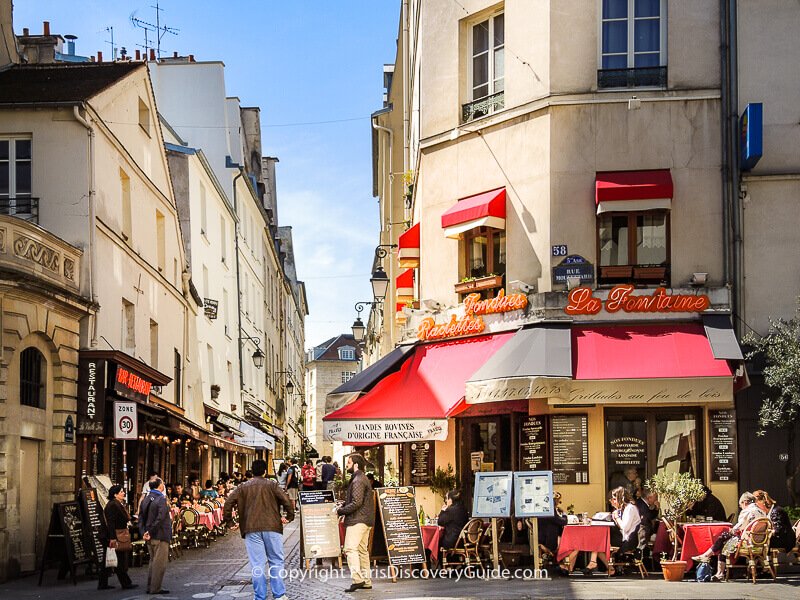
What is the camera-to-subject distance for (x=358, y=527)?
14.7m

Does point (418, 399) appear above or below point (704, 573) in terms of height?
above

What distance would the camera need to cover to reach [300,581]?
16078 mm

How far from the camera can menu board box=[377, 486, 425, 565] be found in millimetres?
15977

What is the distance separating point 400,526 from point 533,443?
121 inches

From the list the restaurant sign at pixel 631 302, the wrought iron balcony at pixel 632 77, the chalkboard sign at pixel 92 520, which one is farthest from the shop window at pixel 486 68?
the chalkboard sign at pixel 92 520

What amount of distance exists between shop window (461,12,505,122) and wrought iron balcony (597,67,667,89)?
1957mm

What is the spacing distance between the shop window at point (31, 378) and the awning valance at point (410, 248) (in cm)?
803

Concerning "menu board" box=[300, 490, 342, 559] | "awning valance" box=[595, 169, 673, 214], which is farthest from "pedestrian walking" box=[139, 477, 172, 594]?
"awning valance" box=[595, 169, 673, 214]

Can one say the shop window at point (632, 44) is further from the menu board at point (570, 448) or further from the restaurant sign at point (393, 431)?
the restaurant sign at point (393, 431)

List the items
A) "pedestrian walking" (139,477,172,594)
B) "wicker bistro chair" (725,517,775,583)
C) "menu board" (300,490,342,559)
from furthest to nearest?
"menu board" (300,490,342,559)
"pedestrian walking" (139,477,172,594)
"wicker bistro chair" (725,517,775,583)

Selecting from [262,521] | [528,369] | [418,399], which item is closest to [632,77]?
[528,369]

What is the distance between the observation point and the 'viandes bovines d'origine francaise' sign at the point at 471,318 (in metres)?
18.6

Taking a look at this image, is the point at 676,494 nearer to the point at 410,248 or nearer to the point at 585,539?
the point at 585,539

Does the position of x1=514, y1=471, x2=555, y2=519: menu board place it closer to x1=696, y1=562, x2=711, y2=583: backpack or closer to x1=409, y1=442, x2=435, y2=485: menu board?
x1=696, y1=562, x2=711, y2=583: backpack
